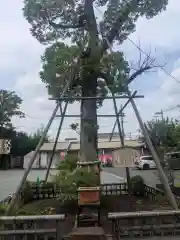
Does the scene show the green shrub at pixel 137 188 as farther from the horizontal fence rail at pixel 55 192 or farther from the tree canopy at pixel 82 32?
the tree canopy at pixel 82 32

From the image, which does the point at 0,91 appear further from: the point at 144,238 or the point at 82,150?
the point at 144,238

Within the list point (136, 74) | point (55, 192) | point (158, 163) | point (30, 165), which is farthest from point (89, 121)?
point (55, 192)

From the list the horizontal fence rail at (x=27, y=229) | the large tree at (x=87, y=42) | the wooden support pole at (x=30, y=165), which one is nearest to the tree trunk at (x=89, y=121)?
the large tree at (x=87, y=42)

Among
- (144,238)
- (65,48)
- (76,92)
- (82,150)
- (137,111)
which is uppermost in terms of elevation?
(65,48)

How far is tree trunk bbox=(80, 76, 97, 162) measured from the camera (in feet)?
28.2

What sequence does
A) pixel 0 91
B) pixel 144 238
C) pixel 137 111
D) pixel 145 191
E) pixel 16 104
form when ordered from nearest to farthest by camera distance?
pixel 144 238, pixel 137 111, pixel 145 191, pixel 0 91, pixel 16 104

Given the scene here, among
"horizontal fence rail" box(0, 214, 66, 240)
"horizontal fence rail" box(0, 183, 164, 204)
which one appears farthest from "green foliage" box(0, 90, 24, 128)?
"horizontal fence rail" box(0, 214, 66, 240)

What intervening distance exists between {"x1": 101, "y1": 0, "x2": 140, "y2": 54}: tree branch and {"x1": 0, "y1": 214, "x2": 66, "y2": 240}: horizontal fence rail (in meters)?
5.13

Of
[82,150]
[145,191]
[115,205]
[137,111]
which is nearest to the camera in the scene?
[137,111]

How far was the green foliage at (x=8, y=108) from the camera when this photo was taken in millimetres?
35938

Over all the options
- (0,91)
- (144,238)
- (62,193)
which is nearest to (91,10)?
(62,193)

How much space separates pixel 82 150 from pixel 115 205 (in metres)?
1.66

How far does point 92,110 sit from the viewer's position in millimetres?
8711

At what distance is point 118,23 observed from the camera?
870 centimetres
